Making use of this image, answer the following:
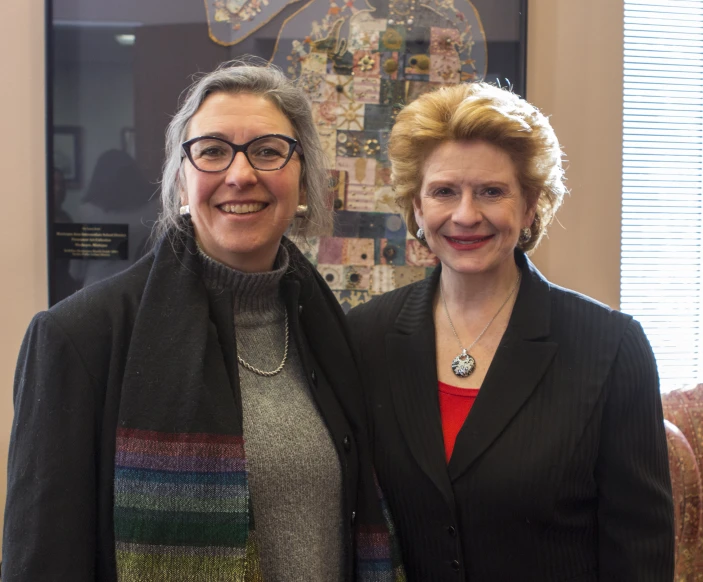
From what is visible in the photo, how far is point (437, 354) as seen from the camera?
1.66 metres

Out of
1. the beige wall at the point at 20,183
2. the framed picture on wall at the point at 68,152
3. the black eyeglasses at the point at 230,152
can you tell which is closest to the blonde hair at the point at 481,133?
the black eyeglasses at the point at 230,152

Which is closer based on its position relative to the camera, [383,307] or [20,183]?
[383,307]

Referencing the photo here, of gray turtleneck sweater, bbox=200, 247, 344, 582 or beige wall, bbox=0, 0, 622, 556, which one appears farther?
beige wall, bbox=0, 0, 622, 556

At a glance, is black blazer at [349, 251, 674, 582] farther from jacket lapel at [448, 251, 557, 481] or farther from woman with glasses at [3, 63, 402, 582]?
woman with glasses at [3, 63, 402, 582]

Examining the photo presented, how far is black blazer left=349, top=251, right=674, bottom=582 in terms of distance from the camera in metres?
1.47

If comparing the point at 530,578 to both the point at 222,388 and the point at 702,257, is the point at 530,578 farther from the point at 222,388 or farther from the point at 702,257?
the point at 702,257

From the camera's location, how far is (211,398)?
130 centimetres

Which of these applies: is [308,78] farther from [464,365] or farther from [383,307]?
[464,365]

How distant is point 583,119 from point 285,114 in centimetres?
134

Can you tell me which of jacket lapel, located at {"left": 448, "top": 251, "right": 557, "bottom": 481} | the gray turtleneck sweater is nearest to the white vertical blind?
jacket lapel, located at {"left": 448, "top": 251, "right": 557, "bottom": 481}

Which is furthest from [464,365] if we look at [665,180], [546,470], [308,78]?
[665,180]

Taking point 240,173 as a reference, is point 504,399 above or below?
below

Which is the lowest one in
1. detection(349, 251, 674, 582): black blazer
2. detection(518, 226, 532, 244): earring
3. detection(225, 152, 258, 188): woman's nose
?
detection(349, 251, 674, 582): black blazer

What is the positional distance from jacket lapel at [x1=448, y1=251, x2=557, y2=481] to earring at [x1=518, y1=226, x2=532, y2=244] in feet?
0.52
